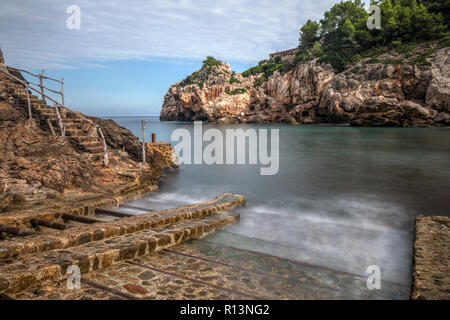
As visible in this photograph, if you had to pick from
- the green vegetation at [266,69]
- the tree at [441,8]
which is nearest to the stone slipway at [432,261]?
the tree at [441,8]

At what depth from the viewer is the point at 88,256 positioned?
14.1ft

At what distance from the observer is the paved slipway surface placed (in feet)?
16.8

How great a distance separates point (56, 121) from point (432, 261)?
12795 millimetres

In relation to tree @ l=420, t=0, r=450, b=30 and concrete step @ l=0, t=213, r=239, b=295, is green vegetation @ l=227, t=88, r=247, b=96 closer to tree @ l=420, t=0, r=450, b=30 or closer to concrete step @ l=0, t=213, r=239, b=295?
tree @ l=420, t=0, r=450, b=30

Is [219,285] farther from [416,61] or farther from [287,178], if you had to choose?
[416,61]

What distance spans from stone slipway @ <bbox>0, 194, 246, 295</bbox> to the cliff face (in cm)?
4723

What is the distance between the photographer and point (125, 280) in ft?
13.4

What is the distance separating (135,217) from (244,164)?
1367 cm

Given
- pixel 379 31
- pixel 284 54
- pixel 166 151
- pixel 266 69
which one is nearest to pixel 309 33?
pixel 284 54

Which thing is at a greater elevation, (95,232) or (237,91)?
(237,91)

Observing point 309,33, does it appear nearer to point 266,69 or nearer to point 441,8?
point 266,69

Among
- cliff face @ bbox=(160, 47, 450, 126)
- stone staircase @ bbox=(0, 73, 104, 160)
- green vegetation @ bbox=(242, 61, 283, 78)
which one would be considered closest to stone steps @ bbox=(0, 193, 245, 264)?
stone staircase @ bbox=(0, 73, 104, 160)
